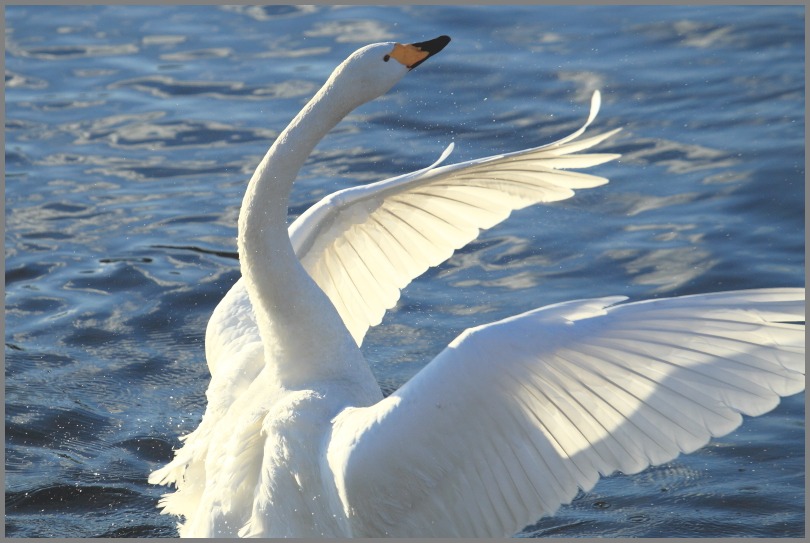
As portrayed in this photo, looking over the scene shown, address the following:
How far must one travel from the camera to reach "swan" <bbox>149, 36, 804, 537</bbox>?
475cm

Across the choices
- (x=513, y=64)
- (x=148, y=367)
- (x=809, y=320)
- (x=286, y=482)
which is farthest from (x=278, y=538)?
(x=513, y=64)

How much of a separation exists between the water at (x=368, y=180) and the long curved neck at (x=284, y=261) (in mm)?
1749

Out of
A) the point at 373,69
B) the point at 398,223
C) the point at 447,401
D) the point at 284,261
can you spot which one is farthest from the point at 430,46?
the point at 447,401

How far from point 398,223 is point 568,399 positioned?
2769mm

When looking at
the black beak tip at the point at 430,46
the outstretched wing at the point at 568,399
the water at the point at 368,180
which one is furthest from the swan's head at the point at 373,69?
the water at the point at 368,180

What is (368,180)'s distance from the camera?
36.5ft

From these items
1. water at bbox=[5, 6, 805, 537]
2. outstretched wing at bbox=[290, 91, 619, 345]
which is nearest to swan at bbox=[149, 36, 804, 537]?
outstretched wing at bbox=[290, 91, 619, 345]

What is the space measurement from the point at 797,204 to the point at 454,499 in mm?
6062

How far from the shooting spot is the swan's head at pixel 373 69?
598cm

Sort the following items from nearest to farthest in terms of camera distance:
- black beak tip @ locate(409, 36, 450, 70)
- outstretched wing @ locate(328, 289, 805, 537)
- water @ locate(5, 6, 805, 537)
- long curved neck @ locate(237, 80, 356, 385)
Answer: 1. outstretched wing @ locate(328, 289, 805, 537)
2. long curved neck @ locate(237, 80, 356, 385)
3. black beak tip @ locate(409, 36, 450, 70)
4. water @ locate(5, 6, 805, 537)

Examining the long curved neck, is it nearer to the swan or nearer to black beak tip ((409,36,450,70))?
the swan

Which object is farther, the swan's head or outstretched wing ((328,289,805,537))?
the swan's head

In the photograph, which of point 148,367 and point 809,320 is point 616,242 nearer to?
point 148,367

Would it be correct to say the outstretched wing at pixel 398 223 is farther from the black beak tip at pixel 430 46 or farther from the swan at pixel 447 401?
the black beak tip at pixel 430 46
